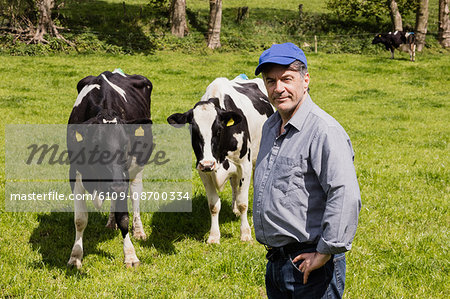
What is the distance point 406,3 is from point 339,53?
799 centimetres

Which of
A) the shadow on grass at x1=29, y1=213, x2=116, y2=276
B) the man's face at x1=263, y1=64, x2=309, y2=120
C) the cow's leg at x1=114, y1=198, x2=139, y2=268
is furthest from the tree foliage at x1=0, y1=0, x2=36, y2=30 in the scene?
the man's face at x1=263, y1=64, x2=309, y2=120

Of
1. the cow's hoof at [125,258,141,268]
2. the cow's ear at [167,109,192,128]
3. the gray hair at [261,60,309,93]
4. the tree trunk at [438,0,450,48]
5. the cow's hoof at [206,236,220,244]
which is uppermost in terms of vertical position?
the tree trunk at [438,0,450,48]

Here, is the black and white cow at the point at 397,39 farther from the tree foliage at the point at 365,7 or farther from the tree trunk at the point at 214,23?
the tree trunk at the point at 214,23

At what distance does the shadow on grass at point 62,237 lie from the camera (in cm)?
539

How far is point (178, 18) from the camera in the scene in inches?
1091

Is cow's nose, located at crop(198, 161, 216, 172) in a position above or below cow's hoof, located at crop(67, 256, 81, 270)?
above

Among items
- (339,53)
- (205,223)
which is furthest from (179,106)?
(339,53)

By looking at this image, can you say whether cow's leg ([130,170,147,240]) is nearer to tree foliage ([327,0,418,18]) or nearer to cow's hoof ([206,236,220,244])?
cow's hoof ([206,236,220,244])

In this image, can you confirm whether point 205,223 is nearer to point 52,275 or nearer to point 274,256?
point 52,275

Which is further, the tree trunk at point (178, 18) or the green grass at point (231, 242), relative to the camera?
the tree trunk at point (178, 18)

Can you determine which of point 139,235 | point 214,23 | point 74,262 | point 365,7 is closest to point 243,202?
point 139,235

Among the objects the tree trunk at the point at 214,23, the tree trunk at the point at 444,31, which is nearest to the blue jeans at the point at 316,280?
the tree trunk at the point at 214,23

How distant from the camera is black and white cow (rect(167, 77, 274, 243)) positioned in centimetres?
534

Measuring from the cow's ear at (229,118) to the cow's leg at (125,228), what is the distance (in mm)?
1591
